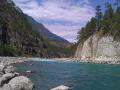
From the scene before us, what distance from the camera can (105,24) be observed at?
141 metres

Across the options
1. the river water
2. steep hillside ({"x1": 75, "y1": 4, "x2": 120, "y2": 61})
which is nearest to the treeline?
steep hillside ({"x1": 75, "y1": 4, "x2": 120, "y2": 61})

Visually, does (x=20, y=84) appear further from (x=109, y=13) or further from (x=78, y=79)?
(x=109, y=13)

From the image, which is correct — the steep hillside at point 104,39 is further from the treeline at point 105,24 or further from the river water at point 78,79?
the river water at point 78,79

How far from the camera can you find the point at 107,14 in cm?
15262

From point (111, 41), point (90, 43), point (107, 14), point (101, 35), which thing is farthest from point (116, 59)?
point (107, 14)

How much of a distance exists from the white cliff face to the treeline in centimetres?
276

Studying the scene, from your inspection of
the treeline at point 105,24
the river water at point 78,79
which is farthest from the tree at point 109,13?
the river water at point 78,79

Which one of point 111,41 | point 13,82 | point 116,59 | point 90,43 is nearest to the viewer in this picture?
point 13,82

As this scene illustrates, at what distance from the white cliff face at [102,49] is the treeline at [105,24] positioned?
9.05ft

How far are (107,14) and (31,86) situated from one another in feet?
399

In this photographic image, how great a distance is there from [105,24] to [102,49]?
15.5 m

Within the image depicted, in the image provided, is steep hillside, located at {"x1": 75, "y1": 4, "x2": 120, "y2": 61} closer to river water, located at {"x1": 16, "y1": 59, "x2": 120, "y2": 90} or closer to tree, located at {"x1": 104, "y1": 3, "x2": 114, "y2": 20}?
tree, located at {"x1": 104, "y1": 3, "x2": 114, "y2": 20}

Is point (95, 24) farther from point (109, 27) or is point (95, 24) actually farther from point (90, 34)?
point (109, 27)

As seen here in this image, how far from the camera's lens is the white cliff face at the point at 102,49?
121 m
